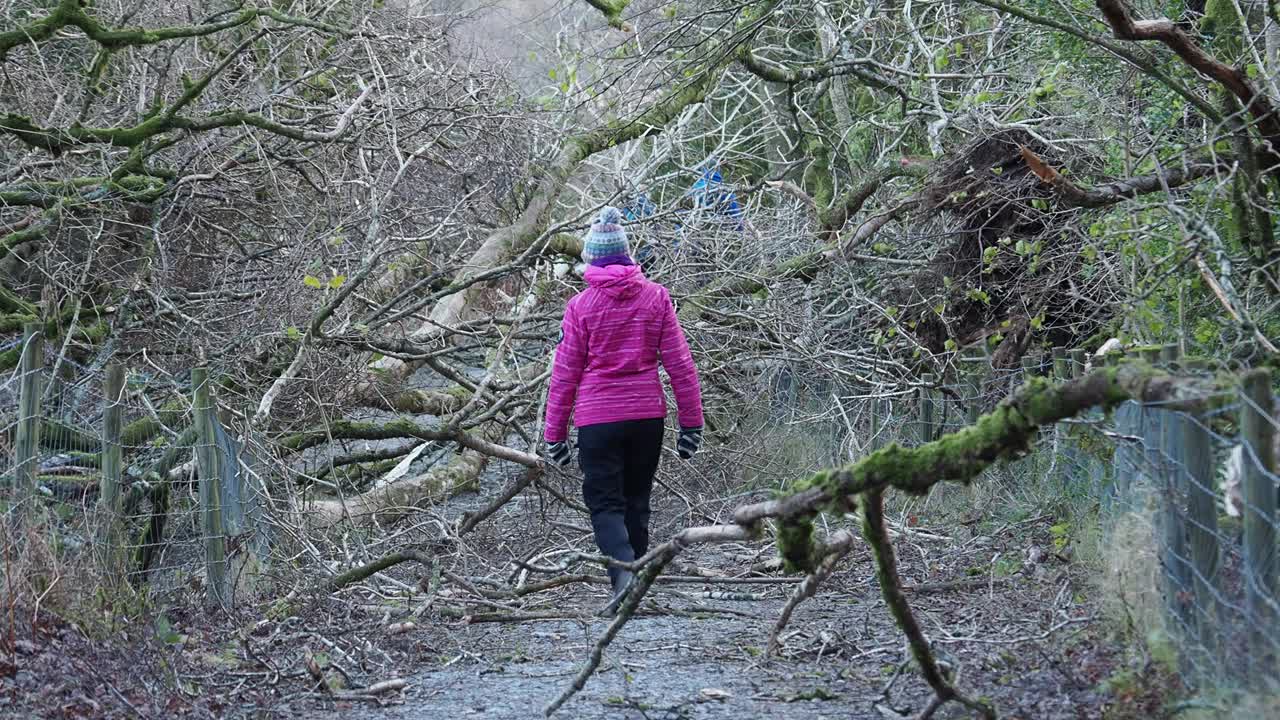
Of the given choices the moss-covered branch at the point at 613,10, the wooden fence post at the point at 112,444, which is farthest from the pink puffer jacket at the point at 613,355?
the moss-covered branch at the point at 613,10

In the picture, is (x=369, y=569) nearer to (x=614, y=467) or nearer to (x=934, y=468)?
(x=614, y=467)

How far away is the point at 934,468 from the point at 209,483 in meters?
4.44

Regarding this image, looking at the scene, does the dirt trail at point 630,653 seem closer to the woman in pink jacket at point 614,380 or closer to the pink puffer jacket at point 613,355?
the woman in pink jacket at point 614,380

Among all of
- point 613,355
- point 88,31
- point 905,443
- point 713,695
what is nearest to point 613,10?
point 905,443

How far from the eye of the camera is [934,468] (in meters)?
4.02

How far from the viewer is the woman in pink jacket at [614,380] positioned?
6.70 m

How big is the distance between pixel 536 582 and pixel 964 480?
Answer: 13.3 feet

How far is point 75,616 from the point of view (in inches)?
222

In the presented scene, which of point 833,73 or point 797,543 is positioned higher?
point 833,73

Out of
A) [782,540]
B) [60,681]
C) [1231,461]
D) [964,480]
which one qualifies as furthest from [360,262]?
[1231,461]

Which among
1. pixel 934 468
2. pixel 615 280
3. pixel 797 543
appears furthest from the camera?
pixel 615 280

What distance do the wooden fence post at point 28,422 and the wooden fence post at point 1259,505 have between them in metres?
5.24

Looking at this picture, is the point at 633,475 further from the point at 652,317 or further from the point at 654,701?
the point at 654,701

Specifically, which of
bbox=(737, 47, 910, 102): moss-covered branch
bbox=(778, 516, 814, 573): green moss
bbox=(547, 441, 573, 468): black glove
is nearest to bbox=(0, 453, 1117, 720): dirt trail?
bbox=(778, 516, 814, 573): green moss
